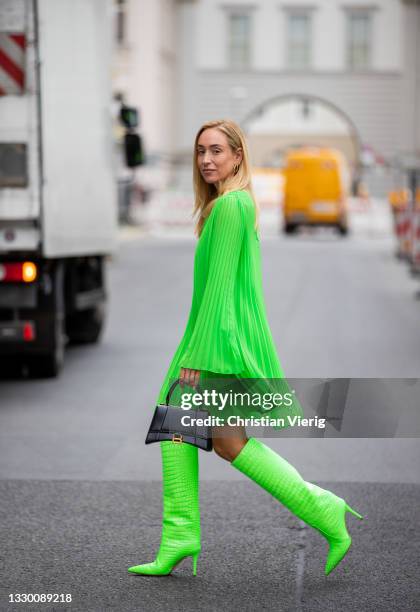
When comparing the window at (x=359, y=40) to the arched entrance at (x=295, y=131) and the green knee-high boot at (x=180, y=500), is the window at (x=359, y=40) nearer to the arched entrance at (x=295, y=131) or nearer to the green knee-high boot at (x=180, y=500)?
the arched entrance at (x=295, y=131)

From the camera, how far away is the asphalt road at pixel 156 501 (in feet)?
15.5

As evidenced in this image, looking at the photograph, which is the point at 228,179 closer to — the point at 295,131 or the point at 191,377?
the point at 191,377

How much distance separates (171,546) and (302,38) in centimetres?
6727

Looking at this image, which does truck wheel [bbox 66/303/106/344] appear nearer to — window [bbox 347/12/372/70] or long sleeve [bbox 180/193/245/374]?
long sleeve [bbox 180/193/245/374]

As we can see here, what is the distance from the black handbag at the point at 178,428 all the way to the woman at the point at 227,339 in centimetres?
6

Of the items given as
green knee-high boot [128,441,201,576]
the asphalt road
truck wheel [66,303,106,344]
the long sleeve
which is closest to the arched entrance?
truck wheel [66,303,106,344]

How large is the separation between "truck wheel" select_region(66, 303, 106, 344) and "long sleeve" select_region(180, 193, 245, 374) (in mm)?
8588

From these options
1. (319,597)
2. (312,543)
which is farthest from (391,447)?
(319,597)

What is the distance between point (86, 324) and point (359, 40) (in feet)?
193

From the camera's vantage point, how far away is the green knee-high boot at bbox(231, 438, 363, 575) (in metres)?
4.52

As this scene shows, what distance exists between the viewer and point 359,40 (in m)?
69.6

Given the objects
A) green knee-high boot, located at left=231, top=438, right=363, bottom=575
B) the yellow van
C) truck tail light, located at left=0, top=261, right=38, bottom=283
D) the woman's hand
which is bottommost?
the yellow van

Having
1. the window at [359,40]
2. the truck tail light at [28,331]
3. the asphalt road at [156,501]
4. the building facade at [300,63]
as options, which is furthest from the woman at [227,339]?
the window at [359,40]

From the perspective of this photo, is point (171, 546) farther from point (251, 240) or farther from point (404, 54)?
point (404, 54)
